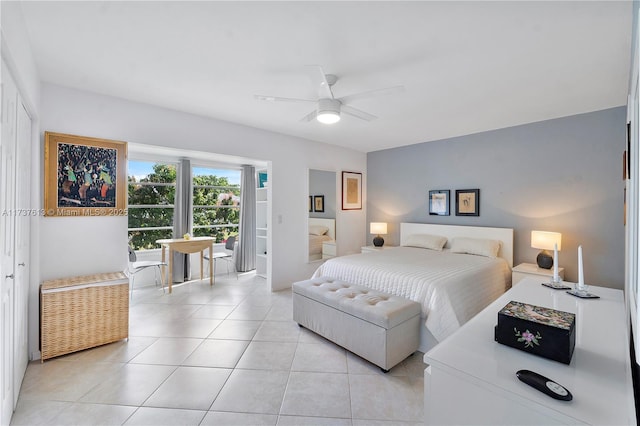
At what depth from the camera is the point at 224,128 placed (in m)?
3.82

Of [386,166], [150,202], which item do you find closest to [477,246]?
[386,166]

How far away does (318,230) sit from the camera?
5.06 m

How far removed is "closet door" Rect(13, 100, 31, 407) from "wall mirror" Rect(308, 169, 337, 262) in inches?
132

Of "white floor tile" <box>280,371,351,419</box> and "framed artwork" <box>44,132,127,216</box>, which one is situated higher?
"framed artwork" <box>44,132,127,216</box>

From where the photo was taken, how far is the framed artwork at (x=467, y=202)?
4398mm

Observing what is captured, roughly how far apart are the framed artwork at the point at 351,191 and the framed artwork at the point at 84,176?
3.48 m

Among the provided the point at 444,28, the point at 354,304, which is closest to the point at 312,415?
the point at 354,304

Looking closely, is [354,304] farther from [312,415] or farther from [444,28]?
[444,28]

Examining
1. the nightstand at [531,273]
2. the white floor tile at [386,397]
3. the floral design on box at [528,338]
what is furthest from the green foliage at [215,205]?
the floral design on box at [528,338]

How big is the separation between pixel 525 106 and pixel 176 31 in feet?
11.5

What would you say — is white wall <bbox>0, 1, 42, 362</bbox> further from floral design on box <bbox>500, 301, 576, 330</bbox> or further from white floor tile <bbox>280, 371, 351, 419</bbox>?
floral design on box <bbox>500, 301, 576, 330</bbox>

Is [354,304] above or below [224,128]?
below

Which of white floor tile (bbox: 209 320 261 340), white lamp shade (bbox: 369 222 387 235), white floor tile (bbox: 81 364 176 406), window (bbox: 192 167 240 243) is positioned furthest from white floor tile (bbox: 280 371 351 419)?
window (bbox: 192 167 240 243)

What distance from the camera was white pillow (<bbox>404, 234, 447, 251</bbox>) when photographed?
446cm
